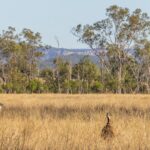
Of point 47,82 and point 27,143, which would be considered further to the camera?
point 47,82

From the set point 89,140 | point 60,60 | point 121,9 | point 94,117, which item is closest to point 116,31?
point 121,9

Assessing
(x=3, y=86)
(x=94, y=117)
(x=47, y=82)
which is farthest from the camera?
(x=47, y=82)

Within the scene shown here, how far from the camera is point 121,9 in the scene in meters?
50.8

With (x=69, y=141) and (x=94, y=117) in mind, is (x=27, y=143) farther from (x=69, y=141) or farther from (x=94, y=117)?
(x=94, y=117)

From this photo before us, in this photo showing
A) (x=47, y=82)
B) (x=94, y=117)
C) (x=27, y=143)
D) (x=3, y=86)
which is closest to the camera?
(x=27, y=143)

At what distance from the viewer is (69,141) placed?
667 centimetres

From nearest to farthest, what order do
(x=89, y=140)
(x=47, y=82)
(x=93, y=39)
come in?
(x=89, y=140) → (x=47, y=82) → (x=93, y=39)

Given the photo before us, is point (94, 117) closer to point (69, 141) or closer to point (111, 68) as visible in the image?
point (69, 141)

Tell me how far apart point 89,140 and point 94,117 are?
3.49 m

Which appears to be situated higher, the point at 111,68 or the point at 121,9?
the point at 121,9

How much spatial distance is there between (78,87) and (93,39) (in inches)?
302

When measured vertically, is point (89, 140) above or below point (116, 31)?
below

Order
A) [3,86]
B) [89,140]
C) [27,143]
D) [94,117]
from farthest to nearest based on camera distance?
1. [3,86]
2. [94,117]
3. [89,140]
4. [27,143]

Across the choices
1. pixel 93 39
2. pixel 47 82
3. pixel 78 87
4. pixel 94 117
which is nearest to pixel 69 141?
pixel 94 117
